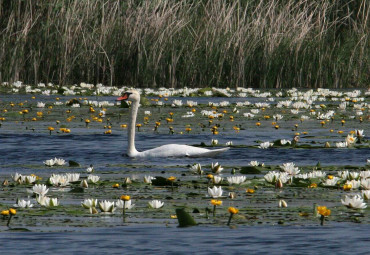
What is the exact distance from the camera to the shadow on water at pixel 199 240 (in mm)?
6234

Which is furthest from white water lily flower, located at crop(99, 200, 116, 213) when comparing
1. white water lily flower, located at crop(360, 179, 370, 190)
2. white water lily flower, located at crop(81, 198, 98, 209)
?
white water lily flower, located at crop(360, 179, 370, 190)

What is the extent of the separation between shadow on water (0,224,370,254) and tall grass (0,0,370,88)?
1876cm

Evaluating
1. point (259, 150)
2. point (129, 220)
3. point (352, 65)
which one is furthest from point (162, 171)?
point (352, 65)

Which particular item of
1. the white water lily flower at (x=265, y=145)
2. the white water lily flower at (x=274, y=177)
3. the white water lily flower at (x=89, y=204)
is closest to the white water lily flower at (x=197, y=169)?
the white water lily flower at (x=274, y=177)

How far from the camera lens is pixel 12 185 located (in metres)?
9.14

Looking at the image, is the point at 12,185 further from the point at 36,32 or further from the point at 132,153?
the point at 36,32

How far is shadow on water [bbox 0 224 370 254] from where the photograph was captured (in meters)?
6.23

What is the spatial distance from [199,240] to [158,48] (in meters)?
19.6

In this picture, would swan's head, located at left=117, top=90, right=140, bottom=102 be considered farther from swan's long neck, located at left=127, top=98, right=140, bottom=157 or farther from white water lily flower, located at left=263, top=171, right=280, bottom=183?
white water lily flower, located at left=263, top=171, right=280, bottom=183

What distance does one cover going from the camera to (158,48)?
25938 mm

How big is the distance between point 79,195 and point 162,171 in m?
2.36

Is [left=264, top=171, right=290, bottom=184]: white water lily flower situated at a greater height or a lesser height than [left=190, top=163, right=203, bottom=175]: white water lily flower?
lesser

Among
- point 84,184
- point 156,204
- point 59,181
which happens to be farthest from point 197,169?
point 156,204

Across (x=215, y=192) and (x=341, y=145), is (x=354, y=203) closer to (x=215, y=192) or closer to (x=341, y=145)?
(x=215, y=192)
